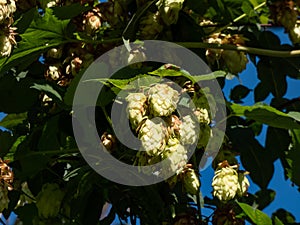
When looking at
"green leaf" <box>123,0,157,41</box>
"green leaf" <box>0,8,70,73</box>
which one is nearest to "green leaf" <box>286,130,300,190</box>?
"green leaf" <box>123,0,157,41</box>

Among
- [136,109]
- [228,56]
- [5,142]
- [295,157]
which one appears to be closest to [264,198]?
[295,157]

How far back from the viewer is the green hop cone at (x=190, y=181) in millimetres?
1392

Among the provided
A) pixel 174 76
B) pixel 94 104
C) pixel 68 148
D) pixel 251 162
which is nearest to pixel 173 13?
pixel 174 76

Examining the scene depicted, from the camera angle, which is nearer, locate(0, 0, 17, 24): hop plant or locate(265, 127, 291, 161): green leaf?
locate(0, 0, 17, 24): hop plant

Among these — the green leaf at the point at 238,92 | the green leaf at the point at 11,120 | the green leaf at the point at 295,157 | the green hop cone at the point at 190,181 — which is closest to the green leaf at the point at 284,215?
the green leaf at the point at 238,92

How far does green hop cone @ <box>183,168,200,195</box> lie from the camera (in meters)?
1.39

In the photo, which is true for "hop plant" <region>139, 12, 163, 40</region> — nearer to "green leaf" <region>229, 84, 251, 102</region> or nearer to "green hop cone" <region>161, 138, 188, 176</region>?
"green hop cone" <region>161, 138, 188, 176</region>

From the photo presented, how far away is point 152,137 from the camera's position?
4.05 ft

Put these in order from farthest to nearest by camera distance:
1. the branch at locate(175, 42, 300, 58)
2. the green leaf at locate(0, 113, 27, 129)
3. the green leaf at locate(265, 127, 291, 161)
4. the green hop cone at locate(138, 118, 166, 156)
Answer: the green leaf at locate(0, 113, 27, 129), the green leaf at locate(265, 127, 291, 161), the branch at locate(175, 42, 300, 58), the green hop cone at locate(138, 118, 166, 156)

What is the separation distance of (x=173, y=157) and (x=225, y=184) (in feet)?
0.55

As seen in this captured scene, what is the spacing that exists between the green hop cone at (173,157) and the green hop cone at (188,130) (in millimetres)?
14

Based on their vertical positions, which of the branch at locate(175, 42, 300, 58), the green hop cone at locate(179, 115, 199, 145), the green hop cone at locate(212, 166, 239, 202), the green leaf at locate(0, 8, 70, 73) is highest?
the green leaf at locate(0, 8, 70, 73)

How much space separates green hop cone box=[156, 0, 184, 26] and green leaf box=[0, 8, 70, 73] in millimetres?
191

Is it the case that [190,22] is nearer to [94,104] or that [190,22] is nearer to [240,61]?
[240,61]
